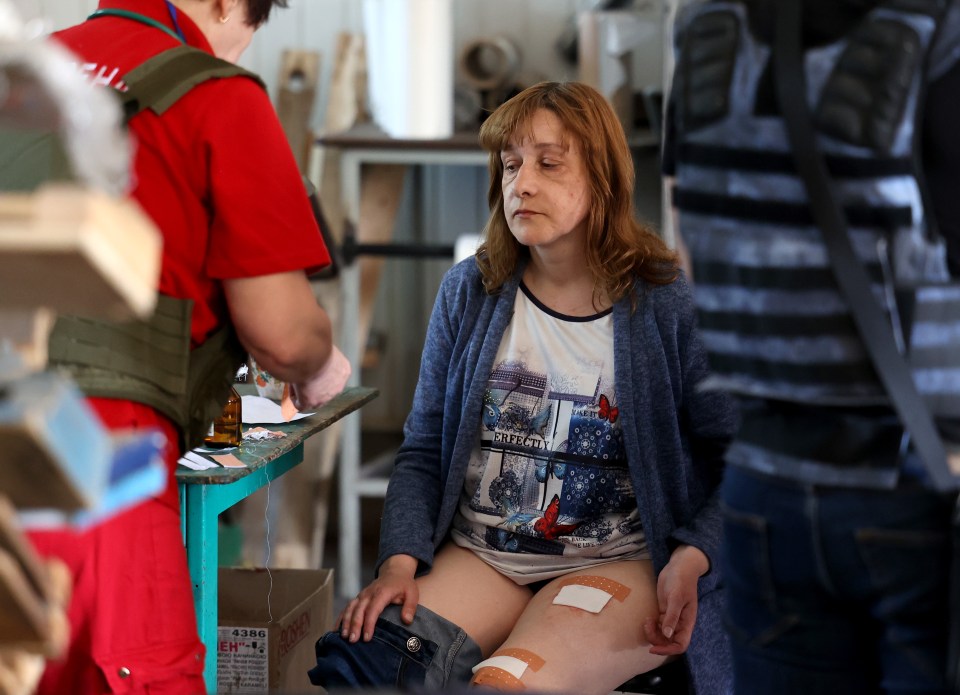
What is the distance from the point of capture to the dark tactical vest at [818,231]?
113 centimetres

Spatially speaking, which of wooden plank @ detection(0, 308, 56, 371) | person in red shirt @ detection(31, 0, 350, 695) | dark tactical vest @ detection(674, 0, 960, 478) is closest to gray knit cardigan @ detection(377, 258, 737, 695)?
person in red shirt @ detection(31, 0, 350, 695)

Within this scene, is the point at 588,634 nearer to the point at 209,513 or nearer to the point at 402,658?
the point at 402,658

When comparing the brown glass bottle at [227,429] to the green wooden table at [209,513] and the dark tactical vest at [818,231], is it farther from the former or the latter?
the dark tactical vest at [818,231]

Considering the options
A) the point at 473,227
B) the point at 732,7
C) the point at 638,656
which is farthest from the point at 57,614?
the point at 473,227

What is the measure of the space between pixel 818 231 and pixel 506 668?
2.71 ft

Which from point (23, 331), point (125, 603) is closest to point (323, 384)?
point (125, 603)

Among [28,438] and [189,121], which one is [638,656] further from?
[28,438]

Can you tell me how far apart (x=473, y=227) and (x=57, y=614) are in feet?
10.7

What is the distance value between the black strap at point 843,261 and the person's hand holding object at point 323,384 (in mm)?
693

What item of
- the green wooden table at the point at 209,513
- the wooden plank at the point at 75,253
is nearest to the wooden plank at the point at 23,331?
the wooden plank at the point at 75,253

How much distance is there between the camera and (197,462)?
1.76 m

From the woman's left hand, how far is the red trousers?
744 mm

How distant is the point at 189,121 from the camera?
4.37ft

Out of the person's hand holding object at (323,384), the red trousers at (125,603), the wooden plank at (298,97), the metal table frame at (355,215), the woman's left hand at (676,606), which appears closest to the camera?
the red trousers at (125,603)
